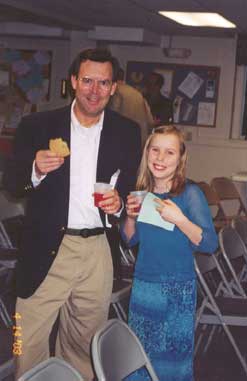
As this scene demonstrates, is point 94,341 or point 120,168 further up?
point 120,168

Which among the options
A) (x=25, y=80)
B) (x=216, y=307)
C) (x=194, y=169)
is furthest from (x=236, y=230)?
(x=25, y=80)

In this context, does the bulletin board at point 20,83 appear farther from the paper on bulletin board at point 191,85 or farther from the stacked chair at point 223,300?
the stacked chair at point 223,300

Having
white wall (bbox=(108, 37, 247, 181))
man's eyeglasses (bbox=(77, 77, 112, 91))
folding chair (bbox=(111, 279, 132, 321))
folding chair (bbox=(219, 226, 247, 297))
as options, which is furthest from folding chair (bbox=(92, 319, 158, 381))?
white wall (bbox=(108, 37, 247, 181))

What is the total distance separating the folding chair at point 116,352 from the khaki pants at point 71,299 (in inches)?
23.6

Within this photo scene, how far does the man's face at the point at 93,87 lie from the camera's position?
10.0 ft

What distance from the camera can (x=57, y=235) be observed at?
124 inches

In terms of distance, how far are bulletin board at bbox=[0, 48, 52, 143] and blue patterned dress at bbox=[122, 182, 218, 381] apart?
25.5 ft

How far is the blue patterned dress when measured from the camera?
10.8 ft

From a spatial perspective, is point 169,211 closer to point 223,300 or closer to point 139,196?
point 139,196

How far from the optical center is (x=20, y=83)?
11008mm

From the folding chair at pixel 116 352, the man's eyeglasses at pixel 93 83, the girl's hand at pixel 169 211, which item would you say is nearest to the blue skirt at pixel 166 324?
the girl's hand at pixel 169 211

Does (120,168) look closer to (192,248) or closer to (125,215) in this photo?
(125,215)

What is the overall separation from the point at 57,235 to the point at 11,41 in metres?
8.17

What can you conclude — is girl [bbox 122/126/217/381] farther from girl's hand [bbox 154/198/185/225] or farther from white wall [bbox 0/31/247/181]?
white wall [bbox 0/31/247/181]
